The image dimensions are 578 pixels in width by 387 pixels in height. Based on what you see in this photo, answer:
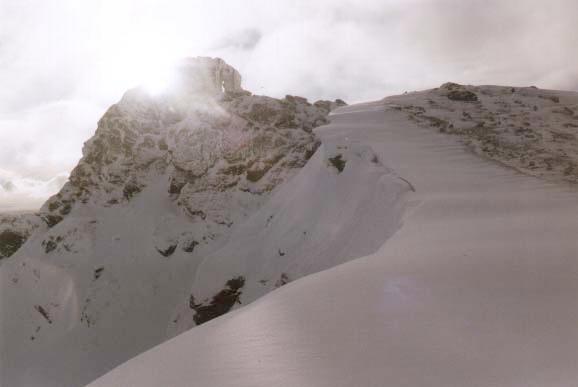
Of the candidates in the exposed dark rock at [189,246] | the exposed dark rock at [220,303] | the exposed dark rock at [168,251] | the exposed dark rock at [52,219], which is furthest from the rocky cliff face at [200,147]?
the exposed dark rock at [220,303]

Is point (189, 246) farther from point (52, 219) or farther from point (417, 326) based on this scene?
point (417, 326)

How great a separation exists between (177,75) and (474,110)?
129 ft

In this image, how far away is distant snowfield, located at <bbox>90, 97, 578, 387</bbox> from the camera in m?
A: 3.72

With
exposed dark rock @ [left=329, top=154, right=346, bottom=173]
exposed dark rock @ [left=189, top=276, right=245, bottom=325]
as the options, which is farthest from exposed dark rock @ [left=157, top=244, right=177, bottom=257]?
exposed dark rock @ [left=329, top=154, right=346, bottom=173]

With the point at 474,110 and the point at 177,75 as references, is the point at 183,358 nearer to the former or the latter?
the point at 474,110

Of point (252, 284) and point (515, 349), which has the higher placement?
point (515, 349)

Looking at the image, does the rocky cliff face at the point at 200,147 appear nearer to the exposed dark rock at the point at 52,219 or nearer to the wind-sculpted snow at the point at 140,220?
the wind-sculpted snow at the point at 140,220

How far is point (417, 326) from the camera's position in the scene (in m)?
4.50

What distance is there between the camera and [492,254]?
21.2 ft

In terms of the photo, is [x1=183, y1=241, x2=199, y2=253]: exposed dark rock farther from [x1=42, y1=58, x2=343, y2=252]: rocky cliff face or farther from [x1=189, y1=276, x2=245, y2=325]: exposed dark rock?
[x1=189, y1=276, x2=245, y2=325]: exposed dark rock

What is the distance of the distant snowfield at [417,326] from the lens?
12.2ft

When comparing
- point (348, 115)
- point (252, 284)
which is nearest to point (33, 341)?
point (252, 284)

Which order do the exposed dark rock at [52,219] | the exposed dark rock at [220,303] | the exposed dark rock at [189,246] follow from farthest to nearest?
the exposed dark rock at [52,219]
the exposed dark rock at [189,246]
the exposed dark rock at [220,303]

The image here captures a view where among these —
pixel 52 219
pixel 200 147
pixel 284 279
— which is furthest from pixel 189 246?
pixel 284 279
